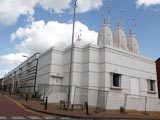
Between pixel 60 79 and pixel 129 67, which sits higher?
pixel 129 67

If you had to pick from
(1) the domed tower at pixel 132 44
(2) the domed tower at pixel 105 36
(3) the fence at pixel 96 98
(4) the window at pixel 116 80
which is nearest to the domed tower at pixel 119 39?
(2) the domed tower at pixel 105 36

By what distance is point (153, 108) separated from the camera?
32.6 meters

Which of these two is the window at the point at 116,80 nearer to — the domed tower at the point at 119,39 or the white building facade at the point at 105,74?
the white building facade at the point at 105,74

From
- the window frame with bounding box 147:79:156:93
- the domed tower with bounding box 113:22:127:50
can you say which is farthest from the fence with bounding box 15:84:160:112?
the domed tower with bounding box 113:22:127:50

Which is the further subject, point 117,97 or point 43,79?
point 43,79

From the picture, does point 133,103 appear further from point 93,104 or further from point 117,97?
point 93,104

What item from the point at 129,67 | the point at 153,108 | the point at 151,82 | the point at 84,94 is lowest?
the point at 153,108

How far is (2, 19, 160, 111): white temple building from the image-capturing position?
28184mm

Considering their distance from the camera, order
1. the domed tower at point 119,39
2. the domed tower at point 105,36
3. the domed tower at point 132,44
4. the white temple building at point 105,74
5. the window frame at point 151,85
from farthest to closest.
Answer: the domed tower at point 132,44, the domed tower at point 119,39, the window frame at point 151,85, the domed tower at point 105,36, the white temple building at point 105,74

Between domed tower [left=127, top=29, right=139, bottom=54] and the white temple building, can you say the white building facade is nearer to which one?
the white temple building

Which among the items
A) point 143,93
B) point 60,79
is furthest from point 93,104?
point 143,93

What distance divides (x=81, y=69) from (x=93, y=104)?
5.94m

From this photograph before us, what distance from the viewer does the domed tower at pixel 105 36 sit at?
3394 cm

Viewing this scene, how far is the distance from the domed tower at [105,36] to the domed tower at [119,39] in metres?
2.84
